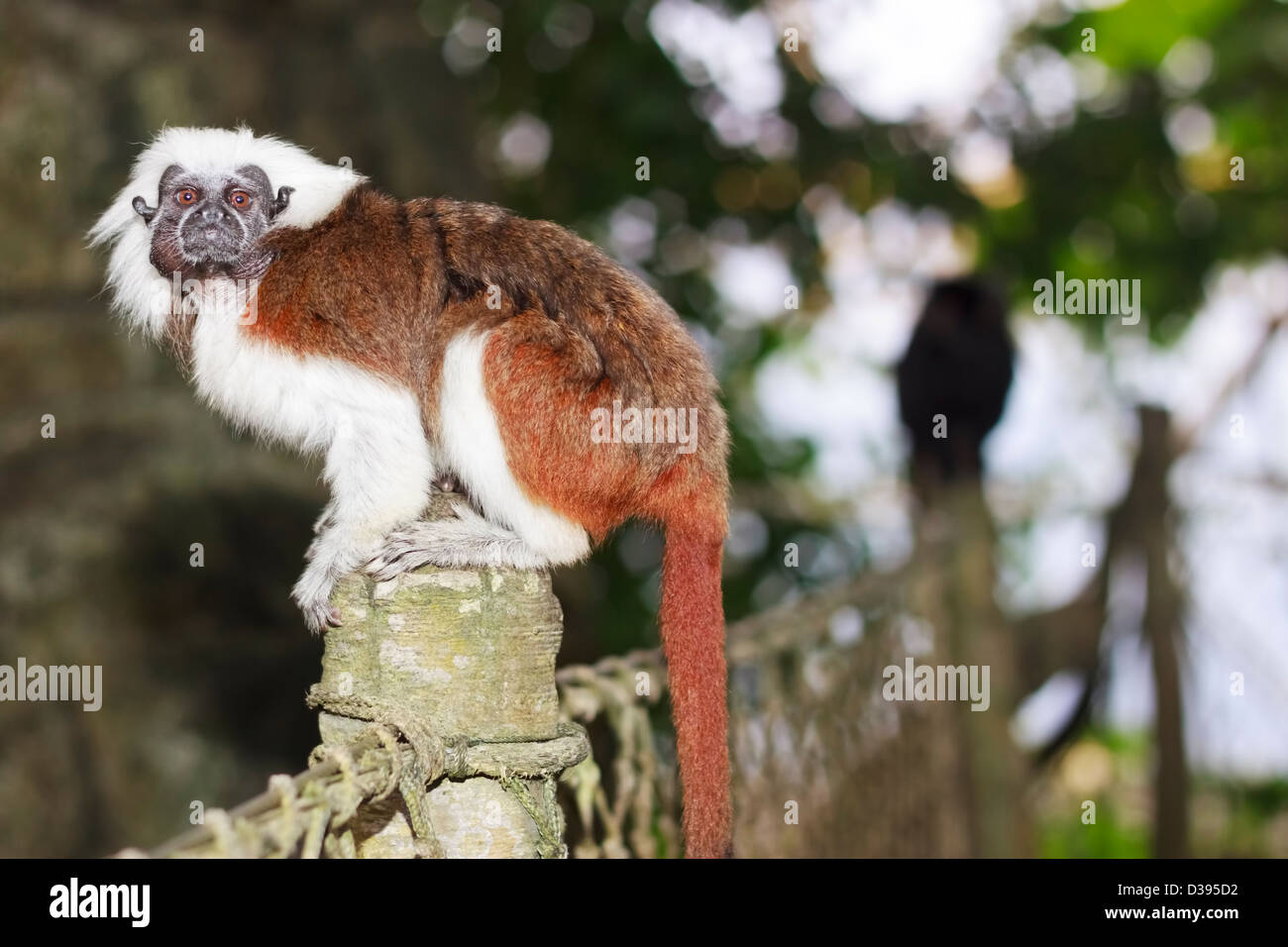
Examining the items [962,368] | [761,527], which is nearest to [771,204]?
[962,368]

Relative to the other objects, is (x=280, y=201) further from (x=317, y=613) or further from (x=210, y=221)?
(x=317, y=613)

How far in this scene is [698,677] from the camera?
202 cm

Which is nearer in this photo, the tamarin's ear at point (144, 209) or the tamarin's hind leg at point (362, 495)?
the tamarin's hind leg at point (362, 495)

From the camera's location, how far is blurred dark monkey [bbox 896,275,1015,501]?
482 cm

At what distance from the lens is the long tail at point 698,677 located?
1925 millimetres

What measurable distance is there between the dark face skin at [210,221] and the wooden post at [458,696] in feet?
2.49

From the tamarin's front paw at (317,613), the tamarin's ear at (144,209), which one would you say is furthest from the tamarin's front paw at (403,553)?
the tamarin's ear at (144,209)

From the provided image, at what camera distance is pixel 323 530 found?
2.17 meters

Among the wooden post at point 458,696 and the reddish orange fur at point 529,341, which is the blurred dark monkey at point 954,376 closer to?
the reddish orange fur at point 529,341

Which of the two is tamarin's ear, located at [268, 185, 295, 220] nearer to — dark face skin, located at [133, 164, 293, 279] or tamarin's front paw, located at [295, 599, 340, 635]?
dark face skin, located at [133, 164, 293, 279]

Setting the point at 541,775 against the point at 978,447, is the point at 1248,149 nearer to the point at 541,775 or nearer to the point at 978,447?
the point at 978,447

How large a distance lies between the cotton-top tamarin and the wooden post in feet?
1.27

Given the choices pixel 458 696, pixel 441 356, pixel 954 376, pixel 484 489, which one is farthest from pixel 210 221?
pixel 954 376
